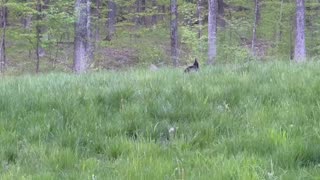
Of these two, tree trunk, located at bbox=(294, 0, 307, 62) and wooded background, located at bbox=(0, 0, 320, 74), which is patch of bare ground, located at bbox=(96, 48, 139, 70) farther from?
tree trunk, located at bbox=(294, 0, 307, 62)

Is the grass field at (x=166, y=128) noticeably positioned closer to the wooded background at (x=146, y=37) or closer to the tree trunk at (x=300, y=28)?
the wooded background at (x=146, y=37)

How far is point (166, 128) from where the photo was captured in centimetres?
471

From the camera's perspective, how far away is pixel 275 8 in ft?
97.8

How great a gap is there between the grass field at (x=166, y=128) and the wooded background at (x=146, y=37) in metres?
10.7

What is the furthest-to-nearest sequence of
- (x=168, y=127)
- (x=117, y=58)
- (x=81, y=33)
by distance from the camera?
(x=117, y=58) → (x=81, y=33) → (x=168, y=127)

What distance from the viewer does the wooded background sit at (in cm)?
2020

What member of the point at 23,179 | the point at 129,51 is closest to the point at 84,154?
the point at 23,179

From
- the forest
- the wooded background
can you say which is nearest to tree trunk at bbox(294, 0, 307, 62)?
the wooded background

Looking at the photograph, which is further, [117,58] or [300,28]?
[117,58]

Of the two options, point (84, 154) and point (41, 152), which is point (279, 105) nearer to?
point (84, 154)

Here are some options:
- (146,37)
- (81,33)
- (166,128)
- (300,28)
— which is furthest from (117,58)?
(166,128)

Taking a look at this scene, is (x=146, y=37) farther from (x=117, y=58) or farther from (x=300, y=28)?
(x=300, y=28)

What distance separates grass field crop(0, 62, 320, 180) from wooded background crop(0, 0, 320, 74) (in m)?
10.7

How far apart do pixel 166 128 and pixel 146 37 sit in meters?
34.1
